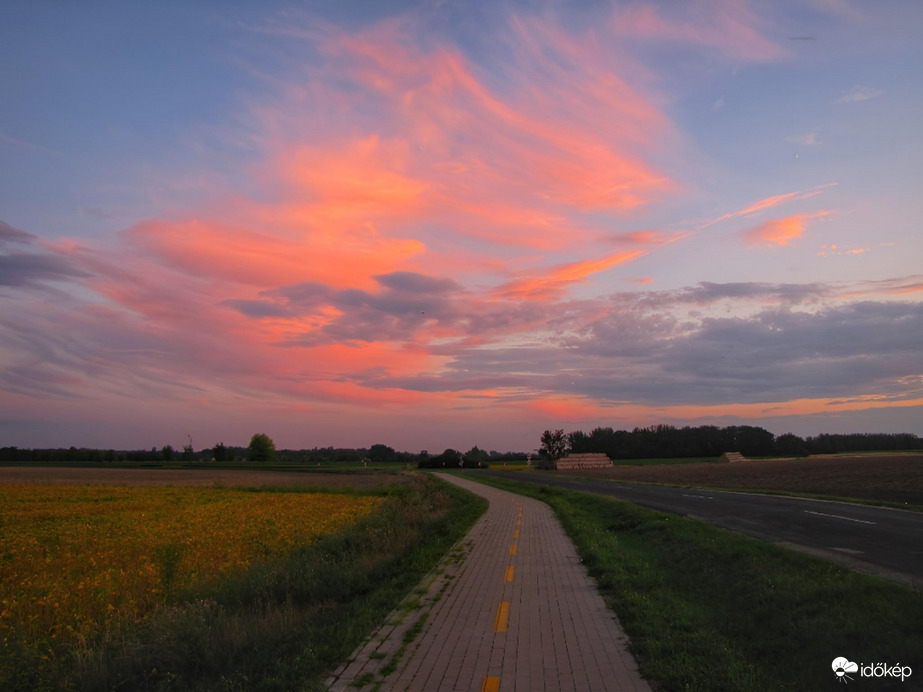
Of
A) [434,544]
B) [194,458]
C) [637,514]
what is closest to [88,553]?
[434,544]

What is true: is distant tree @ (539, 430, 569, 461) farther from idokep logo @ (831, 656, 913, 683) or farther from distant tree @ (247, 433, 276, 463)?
idokep logo @ (831, 656, 913, 683)

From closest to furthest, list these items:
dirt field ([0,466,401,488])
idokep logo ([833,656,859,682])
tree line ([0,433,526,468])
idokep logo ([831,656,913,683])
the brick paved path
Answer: the brick paved path
idokep logo ([831,656,913,683])
idokep logo ([833,656,859,682])
dirt field ([0,466,401,488])
tree line ([0,433,526,468])

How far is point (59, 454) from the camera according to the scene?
140m

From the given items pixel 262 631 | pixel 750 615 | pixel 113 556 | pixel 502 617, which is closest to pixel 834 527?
pixel 750 615

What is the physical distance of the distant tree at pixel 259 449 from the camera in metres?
178

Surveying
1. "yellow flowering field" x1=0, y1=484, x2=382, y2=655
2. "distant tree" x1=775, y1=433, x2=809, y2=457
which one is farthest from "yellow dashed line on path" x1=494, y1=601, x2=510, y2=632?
"distant tree" x1=775, y1=433, x2=809, y2=457

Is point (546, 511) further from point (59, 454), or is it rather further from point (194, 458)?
point (194, 458)

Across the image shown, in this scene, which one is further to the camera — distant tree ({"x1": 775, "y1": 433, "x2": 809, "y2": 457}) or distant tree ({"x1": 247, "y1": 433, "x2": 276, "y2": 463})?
distant tree ({"x1": 247, "y1": 433, "x2": 276, "y2": 463})

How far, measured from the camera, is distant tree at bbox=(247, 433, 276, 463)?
178375 mm

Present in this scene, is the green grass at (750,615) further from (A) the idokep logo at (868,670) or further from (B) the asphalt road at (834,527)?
(B) the asphalt road at (834,527)

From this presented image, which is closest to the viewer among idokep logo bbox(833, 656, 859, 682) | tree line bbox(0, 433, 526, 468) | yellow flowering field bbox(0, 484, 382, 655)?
idokep logo bbox(833, 656, 859, 682)

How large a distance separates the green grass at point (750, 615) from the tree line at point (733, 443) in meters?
137

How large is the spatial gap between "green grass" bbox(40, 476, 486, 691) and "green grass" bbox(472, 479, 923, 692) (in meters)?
3.76

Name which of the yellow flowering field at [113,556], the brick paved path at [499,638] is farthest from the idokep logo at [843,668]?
the yellow flowering field at [113,556]
